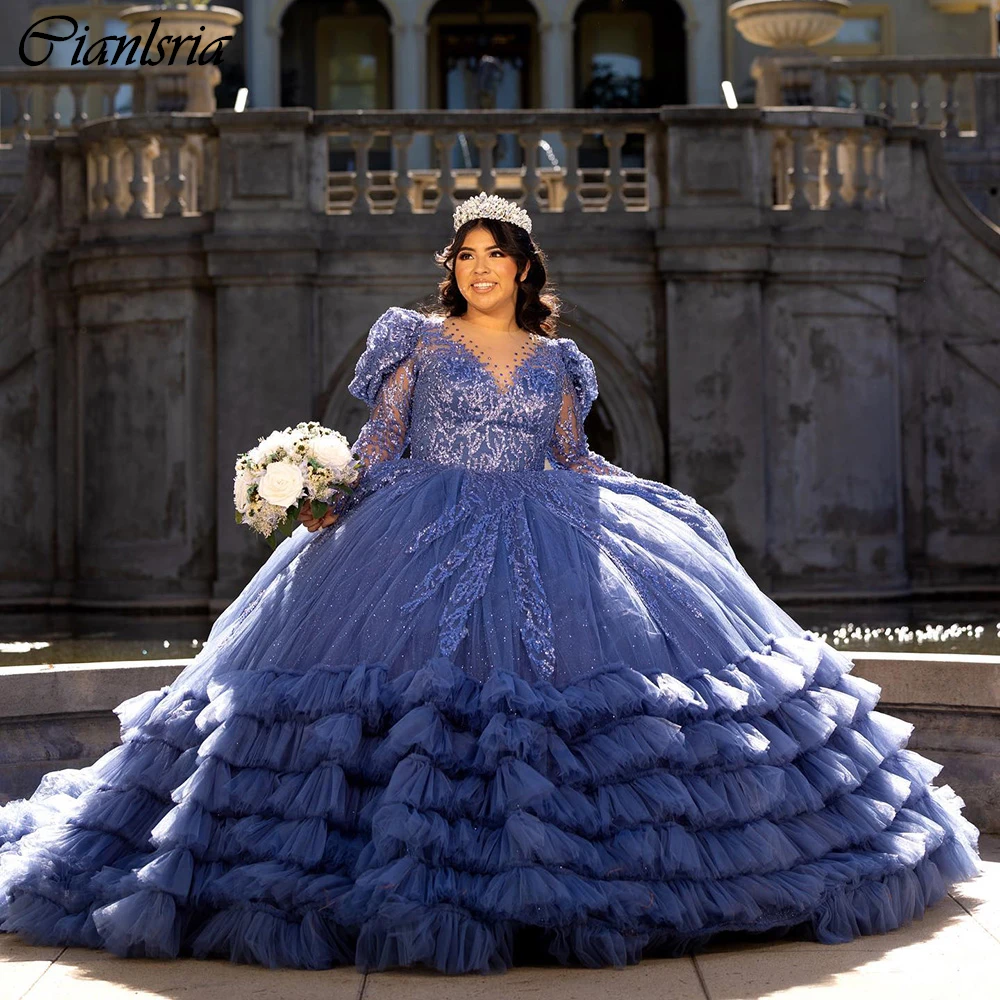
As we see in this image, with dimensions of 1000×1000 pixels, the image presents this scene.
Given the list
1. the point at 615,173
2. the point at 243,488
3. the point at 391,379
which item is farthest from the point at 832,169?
the point at 243,488

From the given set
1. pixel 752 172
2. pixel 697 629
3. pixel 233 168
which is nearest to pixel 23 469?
pixel 233 168

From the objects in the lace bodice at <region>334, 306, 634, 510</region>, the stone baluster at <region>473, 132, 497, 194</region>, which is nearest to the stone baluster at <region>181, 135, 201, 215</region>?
the stone baluster at <region>473, 132, 497, 194</region>

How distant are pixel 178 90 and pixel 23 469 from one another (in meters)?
3.02

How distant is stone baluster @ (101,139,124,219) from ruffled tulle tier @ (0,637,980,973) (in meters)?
8.23

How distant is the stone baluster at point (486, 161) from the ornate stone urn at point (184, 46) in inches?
95.1

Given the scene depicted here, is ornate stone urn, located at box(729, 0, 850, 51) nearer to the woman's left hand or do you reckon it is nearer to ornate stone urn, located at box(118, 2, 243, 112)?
ornate stone urn, located at box(118, 2, 243, 112)

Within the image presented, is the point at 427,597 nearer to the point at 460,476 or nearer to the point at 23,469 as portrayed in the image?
the point at 460,476

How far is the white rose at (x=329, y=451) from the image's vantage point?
5.36 meters

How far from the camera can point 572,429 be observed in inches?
233

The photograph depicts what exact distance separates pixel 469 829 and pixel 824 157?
9.14 m

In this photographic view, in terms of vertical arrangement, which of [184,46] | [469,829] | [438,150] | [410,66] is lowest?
[469,829]

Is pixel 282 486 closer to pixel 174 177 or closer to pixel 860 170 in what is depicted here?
pixel 174 177

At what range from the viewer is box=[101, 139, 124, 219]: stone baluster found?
12.6m

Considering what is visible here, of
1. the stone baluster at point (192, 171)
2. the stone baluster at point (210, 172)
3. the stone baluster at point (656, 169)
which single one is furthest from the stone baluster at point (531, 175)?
the stone baluster at point (192, 171)
